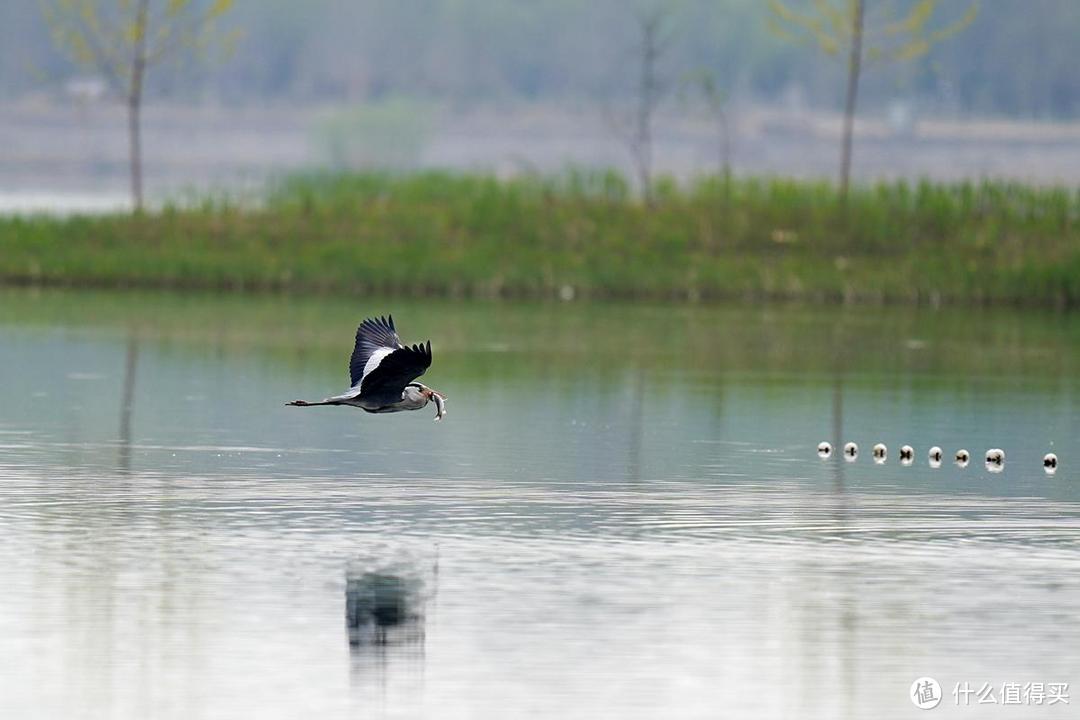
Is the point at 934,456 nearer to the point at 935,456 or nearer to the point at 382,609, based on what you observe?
the point at 935,456

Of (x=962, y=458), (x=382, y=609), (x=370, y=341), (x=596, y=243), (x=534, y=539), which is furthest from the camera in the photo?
(x=596, y=243)

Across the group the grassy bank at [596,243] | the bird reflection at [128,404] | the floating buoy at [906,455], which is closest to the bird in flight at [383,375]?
the bird reflection at [128,404]

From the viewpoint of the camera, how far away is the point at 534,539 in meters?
13.7

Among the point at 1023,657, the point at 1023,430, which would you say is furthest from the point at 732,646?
the point at 1023,430

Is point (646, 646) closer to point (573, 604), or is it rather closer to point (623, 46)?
point (573, 604)

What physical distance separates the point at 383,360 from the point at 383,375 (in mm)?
163

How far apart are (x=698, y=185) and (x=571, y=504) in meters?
25.6

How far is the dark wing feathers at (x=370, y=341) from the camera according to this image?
14875mm

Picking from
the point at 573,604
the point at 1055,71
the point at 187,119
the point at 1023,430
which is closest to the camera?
the point at 573,604

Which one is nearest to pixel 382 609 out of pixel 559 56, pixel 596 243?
pixel 596 243

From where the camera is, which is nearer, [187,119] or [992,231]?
[992,231]

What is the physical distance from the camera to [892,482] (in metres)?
16.7

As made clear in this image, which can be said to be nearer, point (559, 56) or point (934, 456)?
point (934, 456)

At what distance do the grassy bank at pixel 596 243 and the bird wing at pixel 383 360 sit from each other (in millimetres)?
20875
